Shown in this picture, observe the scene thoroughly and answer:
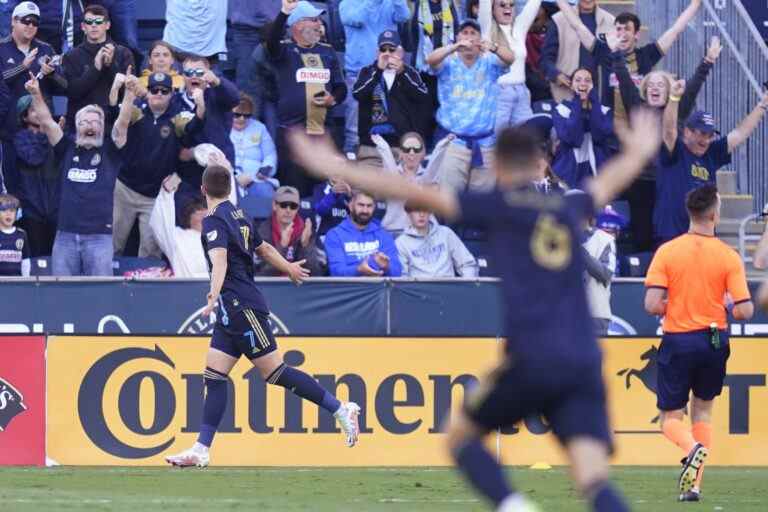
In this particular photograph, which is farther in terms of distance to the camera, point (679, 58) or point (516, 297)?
point (679, 58)

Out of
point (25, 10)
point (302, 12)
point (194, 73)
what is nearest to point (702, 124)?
point (302, 12)

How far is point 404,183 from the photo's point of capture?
285 inches

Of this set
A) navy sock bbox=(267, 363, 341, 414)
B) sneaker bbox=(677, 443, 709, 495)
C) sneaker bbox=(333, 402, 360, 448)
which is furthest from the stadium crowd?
sneaker bbox=(677, 443, 709, 495)

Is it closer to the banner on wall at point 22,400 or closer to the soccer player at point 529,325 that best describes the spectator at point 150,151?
the banner on wall at point 22,400

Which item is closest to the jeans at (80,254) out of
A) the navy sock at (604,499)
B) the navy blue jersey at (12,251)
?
the navy blue jersey at (12,251)

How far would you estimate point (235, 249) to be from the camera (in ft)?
41.2

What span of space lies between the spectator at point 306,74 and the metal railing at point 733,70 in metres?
4.88

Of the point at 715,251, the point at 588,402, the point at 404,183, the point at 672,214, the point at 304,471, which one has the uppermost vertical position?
the point at 404,183

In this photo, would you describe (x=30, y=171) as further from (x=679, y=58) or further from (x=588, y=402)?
(x=588, y=402)

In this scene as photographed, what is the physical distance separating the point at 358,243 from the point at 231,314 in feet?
14.8

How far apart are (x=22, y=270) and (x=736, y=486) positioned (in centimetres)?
774

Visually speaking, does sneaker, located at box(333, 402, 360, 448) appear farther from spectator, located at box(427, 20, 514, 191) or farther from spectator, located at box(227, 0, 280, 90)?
spectator, located at box(227, 0, 280, 90)

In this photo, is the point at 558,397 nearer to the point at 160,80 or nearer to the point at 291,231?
the point at 291,231

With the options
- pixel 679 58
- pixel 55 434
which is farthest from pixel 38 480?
pixel 679 58
